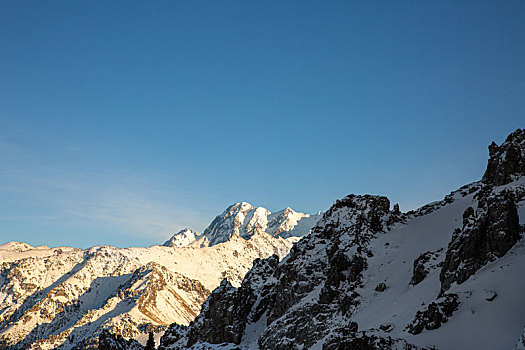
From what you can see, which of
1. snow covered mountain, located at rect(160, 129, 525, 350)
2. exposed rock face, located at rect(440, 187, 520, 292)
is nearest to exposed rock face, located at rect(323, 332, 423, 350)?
snow covered mountain, located at rect(160, 129, 525, 350)

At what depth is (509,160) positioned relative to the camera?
215 ft

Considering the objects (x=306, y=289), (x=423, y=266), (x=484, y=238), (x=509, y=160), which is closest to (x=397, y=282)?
(x=423, y=266)

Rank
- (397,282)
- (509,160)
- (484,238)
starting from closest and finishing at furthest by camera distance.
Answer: (484,238), (509,160), (397,282)

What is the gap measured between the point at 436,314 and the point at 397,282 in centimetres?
2578

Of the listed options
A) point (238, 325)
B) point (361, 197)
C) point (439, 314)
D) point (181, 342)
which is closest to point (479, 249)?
point (439, 314)

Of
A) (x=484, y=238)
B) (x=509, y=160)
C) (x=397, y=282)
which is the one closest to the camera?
(x=484, y=238)

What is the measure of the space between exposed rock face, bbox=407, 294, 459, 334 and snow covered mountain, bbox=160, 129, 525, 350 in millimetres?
99

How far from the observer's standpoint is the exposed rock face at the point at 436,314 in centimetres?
4084

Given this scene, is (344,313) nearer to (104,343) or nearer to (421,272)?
(421,272)

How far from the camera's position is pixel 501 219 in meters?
45.9

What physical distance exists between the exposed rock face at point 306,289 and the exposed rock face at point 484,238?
18373 mm

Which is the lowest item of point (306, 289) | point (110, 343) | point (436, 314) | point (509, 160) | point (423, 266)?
point (436, 314)

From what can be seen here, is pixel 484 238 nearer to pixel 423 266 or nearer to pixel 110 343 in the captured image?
pixel 423 266

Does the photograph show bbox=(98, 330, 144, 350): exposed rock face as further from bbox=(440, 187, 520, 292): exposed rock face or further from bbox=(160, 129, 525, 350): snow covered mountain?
bbox=(440, 187, 520, 292): exposed rock face
